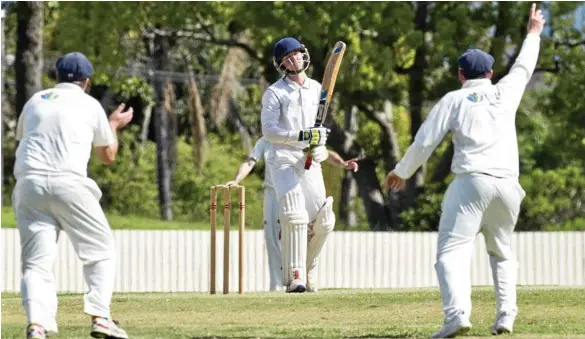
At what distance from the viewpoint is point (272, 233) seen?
1773cm

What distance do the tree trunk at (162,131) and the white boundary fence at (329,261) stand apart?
14.3 meters

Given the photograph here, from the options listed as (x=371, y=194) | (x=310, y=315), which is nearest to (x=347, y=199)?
(x=371, y=194)

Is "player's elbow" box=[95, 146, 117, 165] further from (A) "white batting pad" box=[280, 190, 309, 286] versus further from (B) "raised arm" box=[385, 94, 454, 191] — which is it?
(A) "white batting pad" box=[280, 190, 309, 286]

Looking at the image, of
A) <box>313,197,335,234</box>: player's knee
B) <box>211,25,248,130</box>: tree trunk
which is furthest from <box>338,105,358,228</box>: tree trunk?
<box>313,197,335,234</box>: player's knee

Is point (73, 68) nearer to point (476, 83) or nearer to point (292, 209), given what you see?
point (476, 83)

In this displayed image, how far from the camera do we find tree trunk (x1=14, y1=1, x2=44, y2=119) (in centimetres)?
3092

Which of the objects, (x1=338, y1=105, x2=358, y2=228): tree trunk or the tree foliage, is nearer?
the tree foliage

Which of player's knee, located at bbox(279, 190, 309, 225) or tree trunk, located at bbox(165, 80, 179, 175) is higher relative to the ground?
tree trunk, located at bbox(165, 80, 179, 175)

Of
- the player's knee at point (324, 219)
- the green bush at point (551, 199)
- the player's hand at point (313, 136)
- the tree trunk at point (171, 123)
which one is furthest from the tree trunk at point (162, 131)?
the player's hand at point (313, 136)

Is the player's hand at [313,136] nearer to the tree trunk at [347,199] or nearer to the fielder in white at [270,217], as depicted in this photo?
the fielder in white at [270,217]

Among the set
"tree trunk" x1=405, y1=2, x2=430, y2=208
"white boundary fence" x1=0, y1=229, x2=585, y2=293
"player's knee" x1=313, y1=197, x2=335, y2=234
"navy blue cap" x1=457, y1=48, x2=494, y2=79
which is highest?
"tree trunk" x1=405, y1=2, x2=430, y2=208

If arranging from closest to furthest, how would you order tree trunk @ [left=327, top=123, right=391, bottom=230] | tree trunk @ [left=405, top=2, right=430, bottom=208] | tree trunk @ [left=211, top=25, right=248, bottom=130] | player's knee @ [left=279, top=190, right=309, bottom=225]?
1. player's knee @ [left=279, top=190, right=309, bottom=225]
2. tree trunk @ [left=405, top=2, right=430, bottom=208]
3. tree trunk @ [left=327, top=123, right=391, bottom=230]
4. tree trunk @ [left=211, top=25, right=248, bottom=130]

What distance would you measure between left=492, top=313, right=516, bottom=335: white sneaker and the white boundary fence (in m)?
15.8

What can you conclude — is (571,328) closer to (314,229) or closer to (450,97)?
(450,97)
